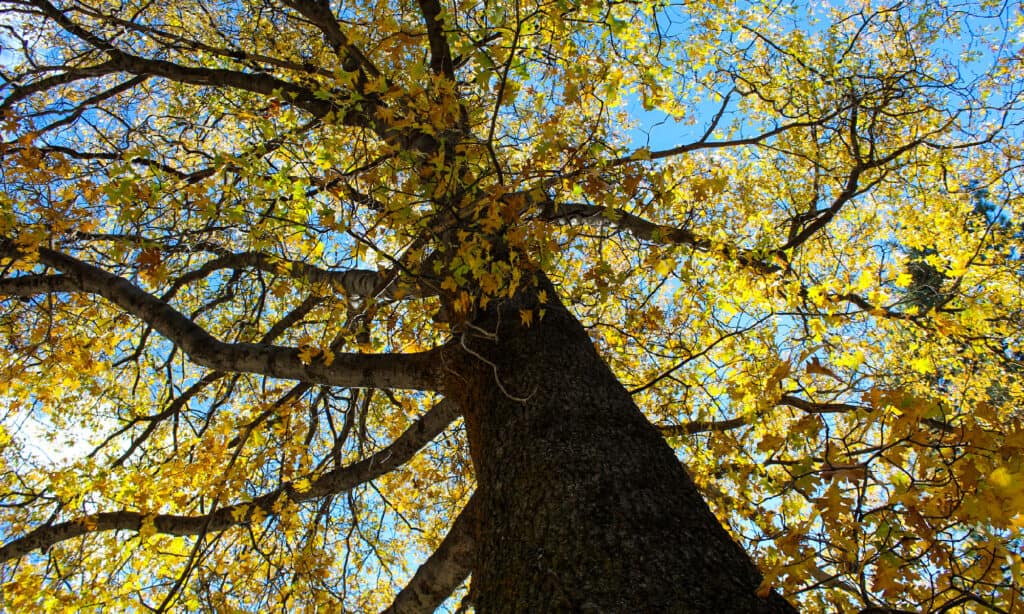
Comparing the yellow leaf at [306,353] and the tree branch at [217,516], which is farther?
the tree branch at [217,516]

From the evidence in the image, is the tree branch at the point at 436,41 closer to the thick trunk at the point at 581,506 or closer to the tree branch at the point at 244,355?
the tree branch at the point at 244,355

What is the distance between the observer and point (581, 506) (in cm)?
168

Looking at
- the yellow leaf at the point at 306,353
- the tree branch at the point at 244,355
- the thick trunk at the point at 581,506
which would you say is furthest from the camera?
the tree branch at the point at 244,355

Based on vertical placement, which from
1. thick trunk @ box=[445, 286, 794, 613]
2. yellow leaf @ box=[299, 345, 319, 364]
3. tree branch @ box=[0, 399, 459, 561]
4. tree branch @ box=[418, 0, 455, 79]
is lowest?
thick trunk @ box=[445, 286, 794, 613]

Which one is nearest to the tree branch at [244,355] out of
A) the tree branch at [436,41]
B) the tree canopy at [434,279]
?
the tree canopy at [434,279]

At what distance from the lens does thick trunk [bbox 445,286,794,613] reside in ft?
4.61

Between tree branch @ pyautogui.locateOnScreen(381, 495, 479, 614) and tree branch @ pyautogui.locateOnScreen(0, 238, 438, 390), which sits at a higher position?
tree branch @ pyautogui.locateOnScreen(0, 238, 438, 390)

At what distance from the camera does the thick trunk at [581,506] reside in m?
1.41

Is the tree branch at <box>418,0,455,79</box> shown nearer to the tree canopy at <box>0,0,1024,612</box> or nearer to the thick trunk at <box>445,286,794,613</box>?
the tree canopy at <box>0,0,1024,612</box>

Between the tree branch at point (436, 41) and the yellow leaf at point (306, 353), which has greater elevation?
the tree branch at point (436, 41)

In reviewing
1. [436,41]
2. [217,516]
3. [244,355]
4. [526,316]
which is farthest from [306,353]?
[436,41]

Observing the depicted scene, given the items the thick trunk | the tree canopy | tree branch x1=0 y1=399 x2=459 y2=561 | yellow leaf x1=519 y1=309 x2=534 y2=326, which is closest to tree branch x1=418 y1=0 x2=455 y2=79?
the tree canopy

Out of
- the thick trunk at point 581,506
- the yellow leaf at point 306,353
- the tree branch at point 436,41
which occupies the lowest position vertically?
the thick trunk at point 581,506

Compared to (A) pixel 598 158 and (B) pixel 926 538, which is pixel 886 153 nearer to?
(A) pixel 598 158
